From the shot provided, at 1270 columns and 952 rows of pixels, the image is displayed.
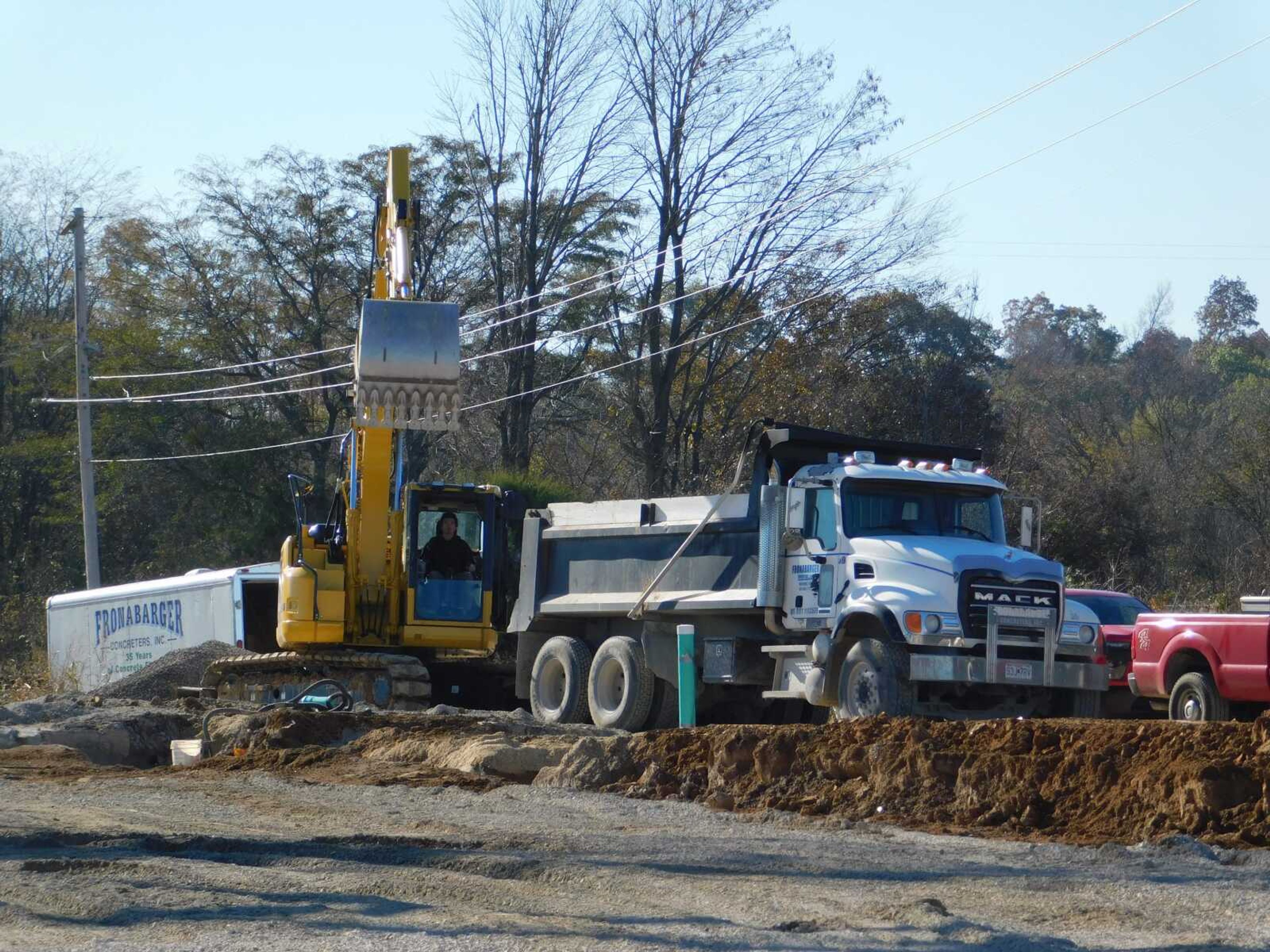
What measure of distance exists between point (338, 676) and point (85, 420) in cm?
1552

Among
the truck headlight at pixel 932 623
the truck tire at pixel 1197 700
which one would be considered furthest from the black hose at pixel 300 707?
the truck tire at pixel 1197 700

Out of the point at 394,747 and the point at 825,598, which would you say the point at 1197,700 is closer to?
the point at 825,598

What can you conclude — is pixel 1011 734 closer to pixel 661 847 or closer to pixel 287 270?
pixel 661 847

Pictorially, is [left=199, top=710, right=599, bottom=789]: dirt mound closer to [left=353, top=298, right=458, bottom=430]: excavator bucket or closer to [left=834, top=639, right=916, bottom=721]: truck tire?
[left=834, top=639, right=916, bottom=721]: truck tire

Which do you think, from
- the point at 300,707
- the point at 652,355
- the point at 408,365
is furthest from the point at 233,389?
the point at 300,707

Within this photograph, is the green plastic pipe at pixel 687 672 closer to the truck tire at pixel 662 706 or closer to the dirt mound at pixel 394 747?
the dirt mound at pixel 394 747

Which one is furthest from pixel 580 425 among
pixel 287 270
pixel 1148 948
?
pixel 1148 948

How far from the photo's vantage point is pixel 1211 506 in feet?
114

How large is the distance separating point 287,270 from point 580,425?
30.2 ft

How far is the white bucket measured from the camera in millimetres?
16625

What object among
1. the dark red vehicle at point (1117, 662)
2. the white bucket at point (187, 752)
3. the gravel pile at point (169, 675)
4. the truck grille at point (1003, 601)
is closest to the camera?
the truck grille at point (1003, 601)

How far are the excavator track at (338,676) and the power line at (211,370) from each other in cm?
1946

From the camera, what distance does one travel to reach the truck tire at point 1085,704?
15.7 m

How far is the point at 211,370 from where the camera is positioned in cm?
4250
